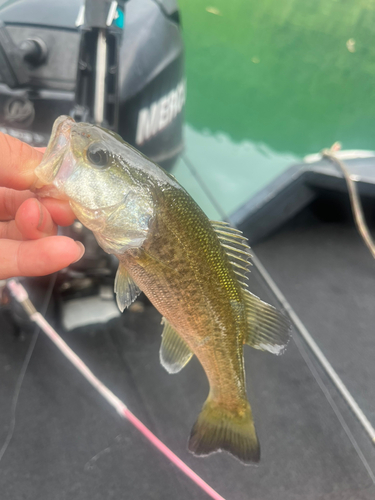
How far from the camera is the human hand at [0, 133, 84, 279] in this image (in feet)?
2.19

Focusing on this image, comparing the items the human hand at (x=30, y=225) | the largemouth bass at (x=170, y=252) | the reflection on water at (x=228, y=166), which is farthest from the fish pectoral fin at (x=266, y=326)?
the reflection on water at (x=228, y=166)

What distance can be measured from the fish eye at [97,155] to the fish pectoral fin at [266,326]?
464mm

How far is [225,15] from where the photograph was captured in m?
6.26

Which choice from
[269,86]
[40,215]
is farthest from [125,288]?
[269,86]

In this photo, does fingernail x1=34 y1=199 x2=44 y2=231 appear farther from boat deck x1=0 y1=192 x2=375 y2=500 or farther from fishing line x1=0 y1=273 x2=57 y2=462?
boat deck x1=0 y1=192 x2=375 y2=500

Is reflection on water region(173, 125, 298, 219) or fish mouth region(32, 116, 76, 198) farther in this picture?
reflection on water region(173, 125, 298, 219)

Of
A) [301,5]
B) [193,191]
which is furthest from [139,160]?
[301,5]

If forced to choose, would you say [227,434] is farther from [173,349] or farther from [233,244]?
[233,244]

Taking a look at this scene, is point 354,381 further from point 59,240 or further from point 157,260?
point 59,240

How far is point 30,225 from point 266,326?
Answer: 62 centimetres

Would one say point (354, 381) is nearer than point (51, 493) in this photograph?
No

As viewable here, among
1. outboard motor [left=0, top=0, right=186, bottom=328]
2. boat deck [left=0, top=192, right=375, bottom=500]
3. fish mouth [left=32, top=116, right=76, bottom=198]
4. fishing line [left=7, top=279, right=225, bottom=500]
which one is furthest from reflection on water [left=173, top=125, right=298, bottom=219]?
fish mouth [left=32, top=116, right=76, bottom=198]

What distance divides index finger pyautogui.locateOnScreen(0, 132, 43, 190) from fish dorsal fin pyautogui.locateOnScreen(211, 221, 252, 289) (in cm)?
42

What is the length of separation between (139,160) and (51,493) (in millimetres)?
1408
